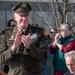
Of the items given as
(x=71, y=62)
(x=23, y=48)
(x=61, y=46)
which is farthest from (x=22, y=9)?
(x=61, y=46)

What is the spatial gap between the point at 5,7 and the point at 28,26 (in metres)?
10.9

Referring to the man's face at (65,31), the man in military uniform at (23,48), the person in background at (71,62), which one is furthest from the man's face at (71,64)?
the man's face at (65,31)

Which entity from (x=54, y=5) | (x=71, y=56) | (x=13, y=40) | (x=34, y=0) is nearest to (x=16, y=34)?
(x=13, y=40)

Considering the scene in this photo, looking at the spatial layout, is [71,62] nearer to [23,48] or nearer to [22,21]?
[23,48]

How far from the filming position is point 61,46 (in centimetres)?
605

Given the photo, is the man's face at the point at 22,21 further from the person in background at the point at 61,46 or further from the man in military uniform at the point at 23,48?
the person in background at the point at 61,46

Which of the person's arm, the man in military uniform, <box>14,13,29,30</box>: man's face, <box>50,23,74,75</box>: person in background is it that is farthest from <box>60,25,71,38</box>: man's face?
<box>14,13,29,30</box>: man's face

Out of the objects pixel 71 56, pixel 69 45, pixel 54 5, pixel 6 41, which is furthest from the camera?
pixel 54 5

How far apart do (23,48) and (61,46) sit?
7.50ft

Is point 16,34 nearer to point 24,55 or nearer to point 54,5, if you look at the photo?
point 24,55

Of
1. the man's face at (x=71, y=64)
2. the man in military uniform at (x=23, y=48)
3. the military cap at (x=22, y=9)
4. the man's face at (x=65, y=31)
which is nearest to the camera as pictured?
the man's face at (x=71, y=64)

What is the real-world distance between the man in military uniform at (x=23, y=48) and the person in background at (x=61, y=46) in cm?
213

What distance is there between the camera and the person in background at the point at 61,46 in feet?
20.2

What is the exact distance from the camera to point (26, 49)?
3.79 m
